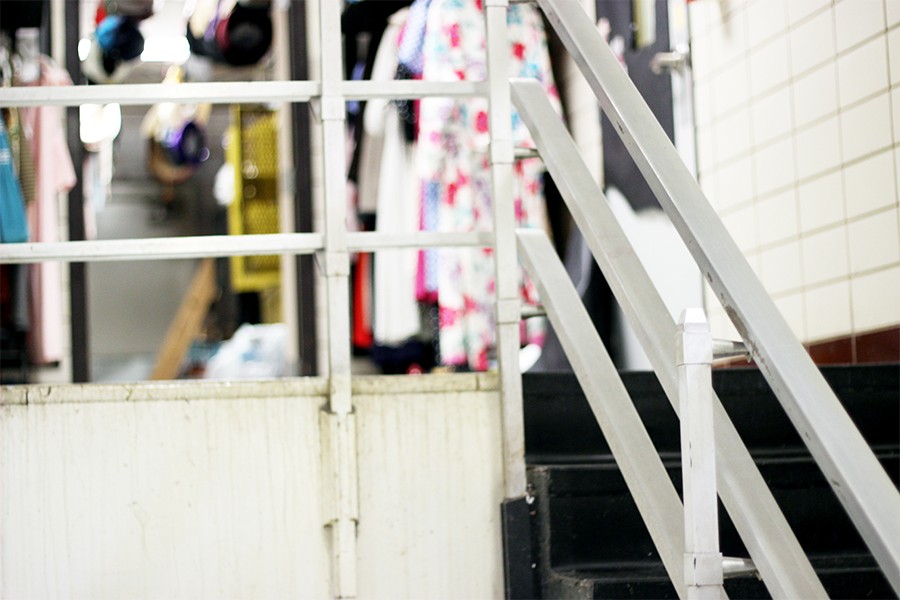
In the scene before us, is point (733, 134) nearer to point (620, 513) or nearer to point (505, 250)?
point (505, 250)

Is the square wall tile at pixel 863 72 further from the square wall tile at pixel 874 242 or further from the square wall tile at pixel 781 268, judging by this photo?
the square wall tile at pixel 781 268

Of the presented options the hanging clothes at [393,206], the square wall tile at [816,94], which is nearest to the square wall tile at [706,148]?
the square wall tile at [816,94]

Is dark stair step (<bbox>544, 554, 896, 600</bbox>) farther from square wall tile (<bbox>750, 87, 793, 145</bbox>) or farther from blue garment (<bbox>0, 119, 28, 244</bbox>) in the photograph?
blue garment (<bbox>0, 119, 28, 244</bbox>)

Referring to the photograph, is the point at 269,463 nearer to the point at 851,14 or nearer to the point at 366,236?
the point at 366,236

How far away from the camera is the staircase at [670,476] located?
227cm

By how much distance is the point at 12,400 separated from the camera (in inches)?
94.0

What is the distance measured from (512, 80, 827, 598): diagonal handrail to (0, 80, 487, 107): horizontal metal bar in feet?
0.83

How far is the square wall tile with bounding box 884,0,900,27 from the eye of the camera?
10.2ft

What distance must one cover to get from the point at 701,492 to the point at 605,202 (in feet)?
2.46

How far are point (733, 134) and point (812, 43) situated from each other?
0.49 meters

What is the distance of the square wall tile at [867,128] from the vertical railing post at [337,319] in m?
1.38

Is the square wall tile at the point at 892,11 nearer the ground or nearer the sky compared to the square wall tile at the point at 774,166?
nearer the sky

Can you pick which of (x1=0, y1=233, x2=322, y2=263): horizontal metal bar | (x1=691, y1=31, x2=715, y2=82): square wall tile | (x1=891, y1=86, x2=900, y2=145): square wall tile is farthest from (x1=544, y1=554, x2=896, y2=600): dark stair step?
(x1=691, y1=31, x2=715, y2=82): square wall tile

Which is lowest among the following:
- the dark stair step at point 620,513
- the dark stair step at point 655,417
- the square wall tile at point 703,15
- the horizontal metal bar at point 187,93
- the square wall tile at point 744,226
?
the dark stair step at point 620,513
